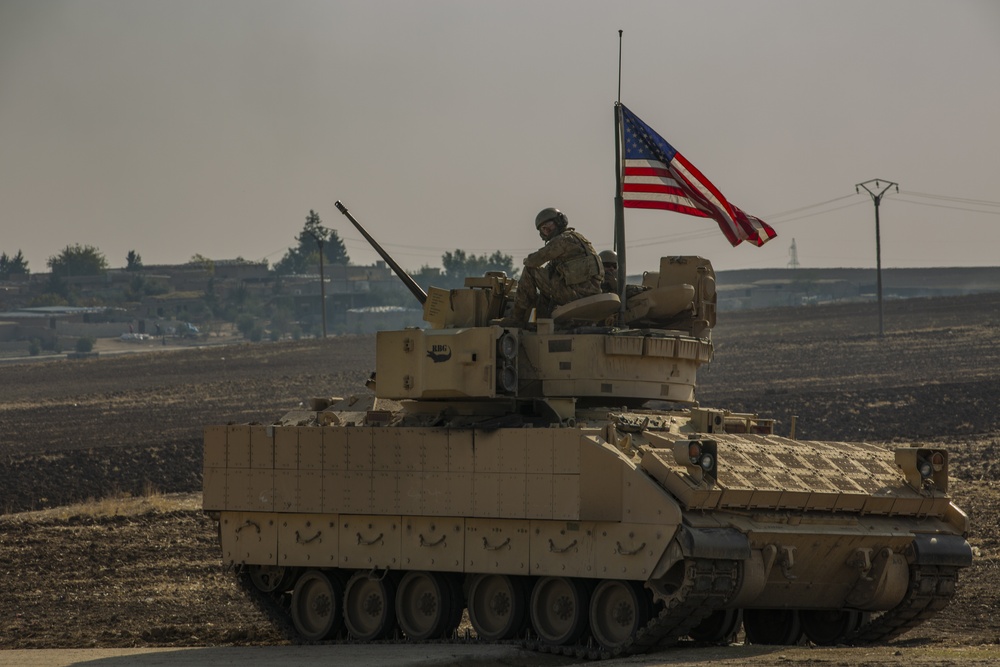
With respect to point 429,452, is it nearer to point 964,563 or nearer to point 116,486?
point 964,563

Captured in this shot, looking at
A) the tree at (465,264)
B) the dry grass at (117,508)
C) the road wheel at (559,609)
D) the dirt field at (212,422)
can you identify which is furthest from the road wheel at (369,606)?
the tree at (465,264)

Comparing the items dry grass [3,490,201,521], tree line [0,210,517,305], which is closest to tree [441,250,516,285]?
tree line [0,210,517,305]

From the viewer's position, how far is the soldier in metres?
20.5

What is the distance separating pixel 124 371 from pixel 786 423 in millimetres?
35752

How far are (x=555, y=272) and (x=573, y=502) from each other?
11.6 feet

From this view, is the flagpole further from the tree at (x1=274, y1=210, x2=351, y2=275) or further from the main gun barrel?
the tree at (x1=274, y1=210, x2=351, y2=275)

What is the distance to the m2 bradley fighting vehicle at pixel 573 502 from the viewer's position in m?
17.6

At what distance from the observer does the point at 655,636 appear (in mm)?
17406

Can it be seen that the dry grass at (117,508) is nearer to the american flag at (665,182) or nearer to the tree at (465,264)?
the american flag at (665,182)

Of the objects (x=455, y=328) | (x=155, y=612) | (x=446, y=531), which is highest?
(x=455, y=328)

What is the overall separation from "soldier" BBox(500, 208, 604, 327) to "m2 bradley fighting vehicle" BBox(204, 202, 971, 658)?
32cm

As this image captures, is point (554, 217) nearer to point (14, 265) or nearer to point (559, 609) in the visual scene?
point (559, 609)

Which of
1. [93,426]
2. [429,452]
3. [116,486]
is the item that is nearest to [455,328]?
[429,452]

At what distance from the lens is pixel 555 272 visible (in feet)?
67.9
